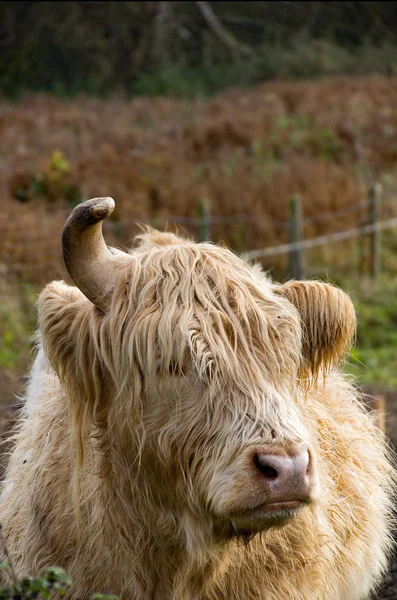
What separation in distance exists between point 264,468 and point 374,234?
36.3ft

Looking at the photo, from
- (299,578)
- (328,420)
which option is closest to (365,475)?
(328,420)

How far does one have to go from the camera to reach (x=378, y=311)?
1184 centimetres

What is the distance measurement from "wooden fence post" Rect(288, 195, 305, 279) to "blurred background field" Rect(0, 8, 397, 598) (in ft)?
0.38

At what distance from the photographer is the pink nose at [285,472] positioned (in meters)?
2.75

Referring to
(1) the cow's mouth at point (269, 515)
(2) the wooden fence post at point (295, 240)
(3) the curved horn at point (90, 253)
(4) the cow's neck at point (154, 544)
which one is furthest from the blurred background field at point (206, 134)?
(1) the cow's mouth at point (269, 515)

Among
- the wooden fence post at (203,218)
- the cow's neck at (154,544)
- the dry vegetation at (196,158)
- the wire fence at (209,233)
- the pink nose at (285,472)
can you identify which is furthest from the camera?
the dry vegetation at (196,158)

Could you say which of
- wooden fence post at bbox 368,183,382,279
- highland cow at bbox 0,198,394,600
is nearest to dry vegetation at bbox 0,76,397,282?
wooden fence post at bbox 368,183,382,279

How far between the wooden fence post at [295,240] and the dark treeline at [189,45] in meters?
6.53

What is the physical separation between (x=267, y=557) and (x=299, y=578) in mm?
170

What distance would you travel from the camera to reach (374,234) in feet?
44.4

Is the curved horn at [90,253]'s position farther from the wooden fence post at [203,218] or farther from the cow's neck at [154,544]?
the wooden fence post at [203,218]

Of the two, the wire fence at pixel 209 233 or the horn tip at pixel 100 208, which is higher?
the horn tip at pixel 100 208

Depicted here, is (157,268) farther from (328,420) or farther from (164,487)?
(328,420)

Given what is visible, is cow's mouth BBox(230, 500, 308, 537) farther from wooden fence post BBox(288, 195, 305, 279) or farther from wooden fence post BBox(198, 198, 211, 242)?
wooden fence post BBox(198, 198, 211, 242)
